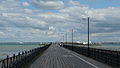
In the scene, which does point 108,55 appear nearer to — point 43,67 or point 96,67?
point 96,67

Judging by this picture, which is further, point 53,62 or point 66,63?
point 53,62

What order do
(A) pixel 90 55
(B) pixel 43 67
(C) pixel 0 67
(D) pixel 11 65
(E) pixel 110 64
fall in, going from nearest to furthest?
(C) pixel 0 67
(D) pixel 11 65
(B) pixel 43 67
(E) pixel 110 64
(A) pixel 90 55

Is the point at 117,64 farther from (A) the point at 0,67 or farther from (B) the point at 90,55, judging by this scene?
(B) the point at 90,55

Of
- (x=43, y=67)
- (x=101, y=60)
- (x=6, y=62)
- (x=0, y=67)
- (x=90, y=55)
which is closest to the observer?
(x=0, y=67)

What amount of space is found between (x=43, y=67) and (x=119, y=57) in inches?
291

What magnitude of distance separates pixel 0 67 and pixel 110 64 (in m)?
18.0

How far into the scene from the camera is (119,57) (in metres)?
27.6

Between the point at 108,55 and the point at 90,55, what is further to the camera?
the point at 90,55

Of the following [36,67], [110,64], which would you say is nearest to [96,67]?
[110,64]

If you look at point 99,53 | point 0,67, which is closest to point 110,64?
point 99,53

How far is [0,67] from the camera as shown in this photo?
14867mm

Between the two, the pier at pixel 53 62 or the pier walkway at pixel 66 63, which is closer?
the pier at pixel 53 62

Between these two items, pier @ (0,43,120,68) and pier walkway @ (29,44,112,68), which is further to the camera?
pier walkway @ (29,44,112,68)

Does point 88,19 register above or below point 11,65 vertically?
above
